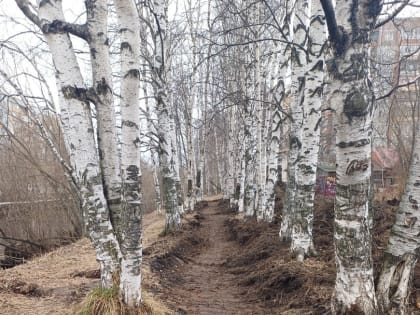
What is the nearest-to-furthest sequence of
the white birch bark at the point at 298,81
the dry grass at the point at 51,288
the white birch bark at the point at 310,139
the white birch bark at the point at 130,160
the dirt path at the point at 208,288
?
the white birch bark at the point at 130,160 → the dry grass at the point at 51,288 → the dirt path at the point at 208,288 → the white birch bark at the point at 310,139 → the white birch bark at the point at 298,81

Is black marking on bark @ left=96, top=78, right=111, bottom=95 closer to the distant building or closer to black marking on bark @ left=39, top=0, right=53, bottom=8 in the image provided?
black marking on bark @ left=39, top=0, right=53, bottom=8

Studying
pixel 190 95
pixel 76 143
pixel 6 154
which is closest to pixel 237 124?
pixel 190 95

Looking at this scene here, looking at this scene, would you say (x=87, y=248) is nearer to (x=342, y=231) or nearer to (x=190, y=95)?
(x=342, y=231)

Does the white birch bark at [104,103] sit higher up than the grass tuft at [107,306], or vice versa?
the white birch bark at [104,103]

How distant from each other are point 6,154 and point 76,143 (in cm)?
964

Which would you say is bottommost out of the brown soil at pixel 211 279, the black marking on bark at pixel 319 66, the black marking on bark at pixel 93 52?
the brown soil at pixel 211 279

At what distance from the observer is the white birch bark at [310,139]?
5730mm

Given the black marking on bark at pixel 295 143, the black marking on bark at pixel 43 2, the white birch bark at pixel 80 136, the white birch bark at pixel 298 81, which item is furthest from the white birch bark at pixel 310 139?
the black marking on bark at pixel 43 2

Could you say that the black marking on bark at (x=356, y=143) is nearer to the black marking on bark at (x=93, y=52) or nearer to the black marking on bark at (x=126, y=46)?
the black marking on bark at (x=126, y=46)

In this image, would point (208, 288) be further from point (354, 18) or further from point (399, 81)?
point (399, 81)

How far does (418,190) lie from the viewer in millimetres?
3070

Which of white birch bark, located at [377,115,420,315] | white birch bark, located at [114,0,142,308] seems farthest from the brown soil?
white birch bark, located at [114,0,142,308]

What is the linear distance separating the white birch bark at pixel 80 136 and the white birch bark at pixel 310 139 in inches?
128

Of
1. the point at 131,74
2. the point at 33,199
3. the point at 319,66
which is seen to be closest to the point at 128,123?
the point at 131,74
